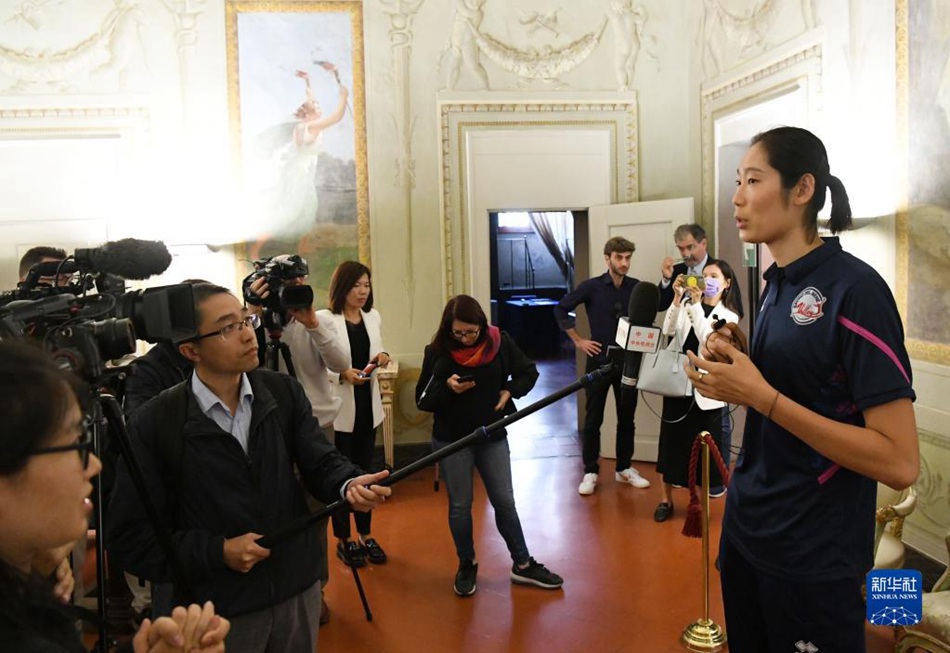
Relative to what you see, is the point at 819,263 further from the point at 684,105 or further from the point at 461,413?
the point at 684,105

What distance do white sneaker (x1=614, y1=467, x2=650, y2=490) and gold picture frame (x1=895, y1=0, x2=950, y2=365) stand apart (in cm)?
208

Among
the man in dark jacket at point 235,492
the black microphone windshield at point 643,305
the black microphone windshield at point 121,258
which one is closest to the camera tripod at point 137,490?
the man in dark jacket at point 235,492

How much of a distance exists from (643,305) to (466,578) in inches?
89.9

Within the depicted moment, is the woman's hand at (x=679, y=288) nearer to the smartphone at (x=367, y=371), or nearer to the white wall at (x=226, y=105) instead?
the smartphone at (x=367, y=371)

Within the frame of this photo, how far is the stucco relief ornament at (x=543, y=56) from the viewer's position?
667 cm

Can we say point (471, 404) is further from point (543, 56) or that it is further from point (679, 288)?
point (543, 56)

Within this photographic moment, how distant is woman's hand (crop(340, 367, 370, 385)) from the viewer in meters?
4.23

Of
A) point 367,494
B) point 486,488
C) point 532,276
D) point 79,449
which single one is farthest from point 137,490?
point 532,276

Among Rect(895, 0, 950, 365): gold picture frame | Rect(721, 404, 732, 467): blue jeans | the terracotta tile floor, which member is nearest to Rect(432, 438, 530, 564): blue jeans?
the terracotta tile floor

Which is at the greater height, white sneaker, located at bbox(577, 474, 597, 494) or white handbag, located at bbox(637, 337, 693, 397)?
white handbag, located at bbox(637, 337, 693, 397)

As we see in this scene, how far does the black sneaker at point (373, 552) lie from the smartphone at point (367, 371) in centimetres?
100

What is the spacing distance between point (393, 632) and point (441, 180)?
407cm

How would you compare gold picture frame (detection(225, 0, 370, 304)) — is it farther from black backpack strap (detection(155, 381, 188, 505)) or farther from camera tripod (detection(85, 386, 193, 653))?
camera tripod (detection(85, 386, 193, 653))

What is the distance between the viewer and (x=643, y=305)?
7.29ft
